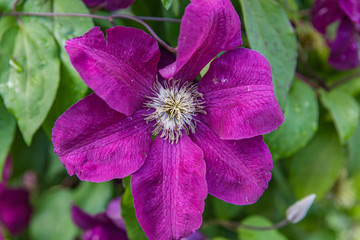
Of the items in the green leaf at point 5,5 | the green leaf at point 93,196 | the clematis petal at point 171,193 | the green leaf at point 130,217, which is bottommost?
the green leaf at point 93,196

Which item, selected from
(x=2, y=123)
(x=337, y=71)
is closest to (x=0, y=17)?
(x=2, y=123)

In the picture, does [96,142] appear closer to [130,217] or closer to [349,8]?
[130,217]

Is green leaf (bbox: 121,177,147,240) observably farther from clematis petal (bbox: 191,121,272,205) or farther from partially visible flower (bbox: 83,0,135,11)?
partially visible flower (bbox: 83,0,135,11)

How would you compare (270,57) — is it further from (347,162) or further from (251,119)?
(347,162)

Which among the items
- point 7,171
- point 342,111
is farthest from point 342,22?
point 7,171

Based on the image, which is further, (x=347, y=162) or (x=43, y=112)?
(x=347, y=162)

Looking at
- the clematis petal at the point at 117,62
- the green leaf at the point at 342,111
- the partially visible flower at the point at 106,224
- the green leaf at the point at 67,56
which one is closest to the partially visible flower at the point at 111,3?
the green leaf at the point at 67,56

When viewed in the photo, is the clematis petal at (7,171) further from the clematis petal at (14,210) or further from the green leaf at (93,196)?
the green leaf at (93,196)
